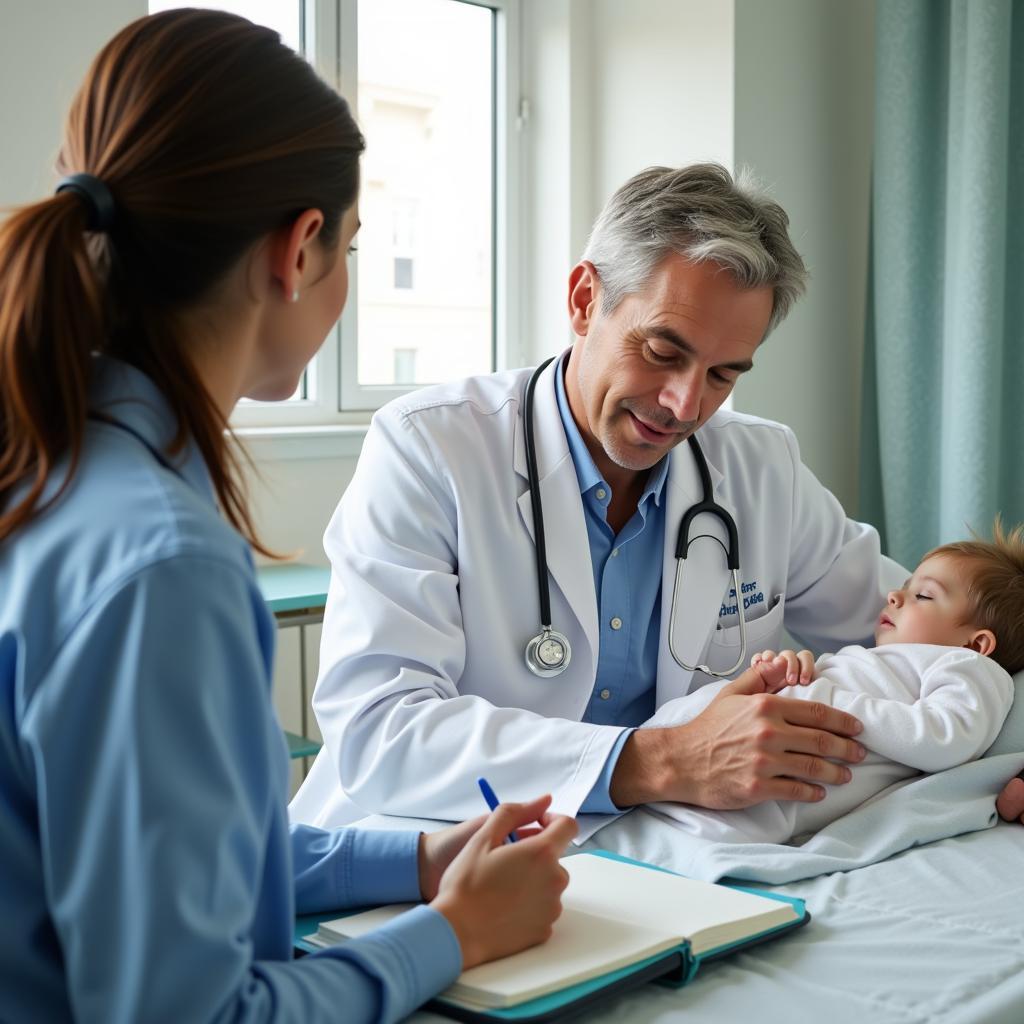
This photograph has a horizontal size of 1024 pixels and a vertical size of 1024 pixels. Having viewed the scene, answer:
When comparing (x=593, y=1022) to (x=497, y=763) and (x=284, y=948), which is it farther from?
(x=497, y=763)

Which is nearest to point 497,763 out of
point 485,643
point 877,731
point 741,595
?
point 485,643

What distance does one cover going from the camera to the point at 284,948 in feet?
2.80

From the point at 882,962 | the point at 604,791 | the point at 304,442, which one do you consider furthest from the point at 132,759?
the point at 304,442

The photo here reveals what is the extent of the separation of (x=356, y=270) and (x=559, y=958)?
7.72 ft

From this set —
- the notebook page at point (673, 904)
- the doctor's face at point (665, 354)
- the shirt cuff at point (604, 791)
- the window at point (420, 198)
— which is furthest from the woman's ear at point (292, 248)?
the window at point (420, 198)

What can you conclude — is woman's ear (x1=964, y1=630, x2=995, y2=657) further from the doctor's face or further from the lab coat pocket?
the doctor's face

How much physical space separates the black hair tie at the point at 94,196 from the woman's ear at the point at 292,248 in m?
0.12

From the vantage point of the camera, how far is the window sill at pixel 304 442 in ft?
8.96

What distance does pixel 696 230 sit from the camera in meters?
1.59

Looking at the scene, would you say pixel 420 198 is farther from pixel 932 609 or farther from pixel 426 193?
pixel 932 609

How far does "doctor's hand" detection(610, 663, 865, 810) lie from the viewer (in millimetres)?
1308

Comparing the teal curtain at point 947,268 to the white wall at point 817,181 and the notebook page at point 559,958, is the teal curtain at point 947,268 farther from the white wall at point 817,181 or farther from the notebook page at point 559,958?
the notebook page at point 559,958

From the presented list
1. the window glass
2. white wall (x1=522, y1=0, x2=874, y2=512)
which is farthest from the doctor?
the window glass

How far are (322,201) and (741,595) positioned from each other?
101cm
